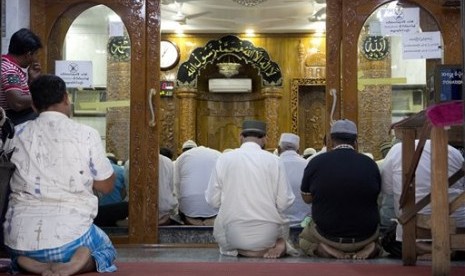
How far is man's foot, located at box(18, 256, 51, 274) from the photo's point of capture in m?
3.16

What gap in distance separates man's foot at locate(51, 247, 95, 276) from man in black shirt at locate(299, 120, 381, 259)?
6.36ft

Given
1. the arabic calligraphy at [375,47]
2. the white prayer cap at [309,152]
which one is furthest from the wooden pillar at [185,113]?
the arabic calligraphy at [375,47]

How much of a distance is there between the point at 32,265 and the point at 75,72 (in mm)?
2669

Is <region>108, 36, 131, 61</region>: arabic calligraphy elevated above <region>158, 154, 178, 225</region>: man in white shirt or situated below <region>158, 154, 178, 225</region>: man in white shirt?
above

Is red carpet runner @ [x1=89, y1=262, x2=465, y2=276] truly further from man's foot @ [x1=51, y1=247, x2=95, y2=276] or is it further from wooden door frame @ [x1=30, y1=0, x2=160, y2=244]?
wooden door frame @ [x1=30, y1=0, x2=160, y2=244]

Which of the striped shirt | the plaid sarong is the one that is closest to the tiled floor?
the plaid sarong

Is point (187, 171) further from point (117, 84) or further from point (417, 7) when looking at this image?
point (417, 7)

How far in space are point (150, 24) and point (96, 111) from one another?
873mm

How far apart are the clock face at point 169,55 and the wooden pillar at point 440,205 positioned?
26.0ft

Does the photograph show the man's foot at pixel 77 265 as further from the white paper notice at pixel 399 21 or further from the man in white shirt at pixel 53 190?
the white paper notice at pixel 399 21

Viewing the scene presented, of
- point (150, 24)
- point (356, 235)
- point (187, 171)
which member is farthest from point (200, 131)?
point (356, 235)

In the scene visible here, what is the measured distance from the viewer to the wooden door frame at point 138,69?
5453mm

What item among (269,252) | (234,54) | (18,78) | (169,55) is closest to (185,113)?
(169,55)

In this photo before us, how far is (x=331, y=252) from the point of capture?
4.64 metres
